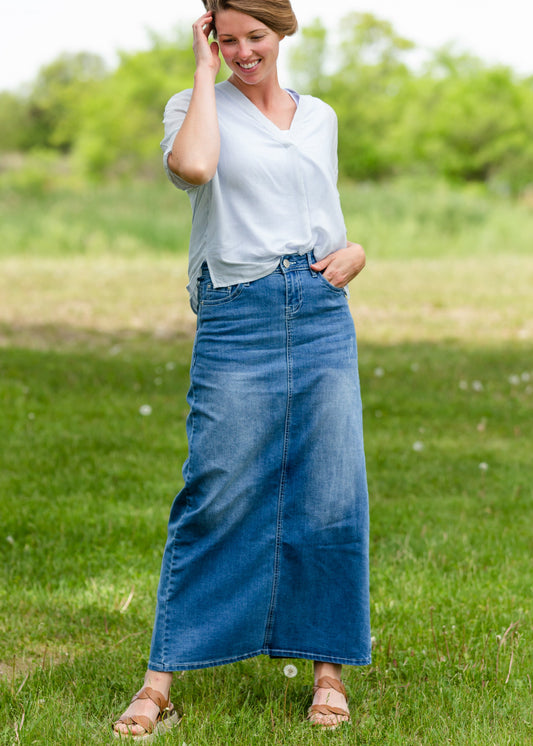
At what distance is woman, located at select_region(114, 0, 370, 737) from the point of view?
8.73 feet

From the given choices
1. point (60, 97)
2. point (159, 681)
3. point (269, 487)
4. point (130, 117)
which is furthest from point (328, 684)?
point (60, 97)

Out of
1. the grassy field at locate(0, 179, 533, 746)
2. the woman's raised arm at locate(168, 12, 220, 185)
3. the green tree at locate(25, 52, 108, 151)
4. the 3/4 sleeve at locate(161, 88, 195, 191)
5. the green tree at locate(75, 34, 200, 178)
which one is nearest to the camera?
the woman's raised arm at locate(168, 12, 220, 185)

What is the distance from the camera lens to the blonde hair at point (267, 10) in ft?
8.46

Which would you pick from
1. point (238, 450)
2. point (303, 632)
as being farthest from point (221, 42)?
point (303, 632)

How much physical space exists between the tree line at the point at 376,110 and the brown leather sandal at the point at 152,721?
42287 millimetres

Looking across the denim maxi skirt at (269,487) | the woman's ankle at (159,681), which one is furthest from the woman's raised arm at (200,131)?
the woman's ankle at (159,681)

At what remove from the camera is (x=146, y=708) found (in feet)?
9.07

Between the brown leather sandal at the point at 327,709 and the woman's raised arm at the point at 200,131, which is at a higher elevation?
the woman's raised arm at the point at 200,131

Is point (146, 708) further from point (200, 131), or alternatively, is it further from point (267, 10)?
point (267, 10)

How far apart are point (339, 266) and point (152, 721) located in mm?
1436

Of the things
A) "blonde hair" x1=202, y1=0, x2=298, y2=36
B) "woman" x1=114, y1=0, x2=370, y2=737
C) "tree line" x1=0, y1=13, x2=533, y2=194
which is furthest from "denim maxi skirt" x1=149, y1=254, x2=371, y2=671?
"tree line" x1=0, y1=13, x2=533, y2=194

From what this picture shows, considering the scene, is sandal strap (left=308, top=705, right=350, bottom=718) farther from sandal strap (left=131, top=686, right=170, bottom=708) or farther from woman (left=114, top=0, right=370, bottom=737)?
sandal strap (left=131, top=686, right=170, bottom=708)

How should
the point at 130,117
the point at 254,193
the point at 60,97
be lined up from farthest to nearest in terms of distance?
the point at 60,97
the point at 130,117
the point at 254,193

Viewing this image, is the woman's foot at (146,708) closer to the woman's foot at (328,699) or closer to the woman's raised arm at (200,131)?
the woman's foot at (328,699)
